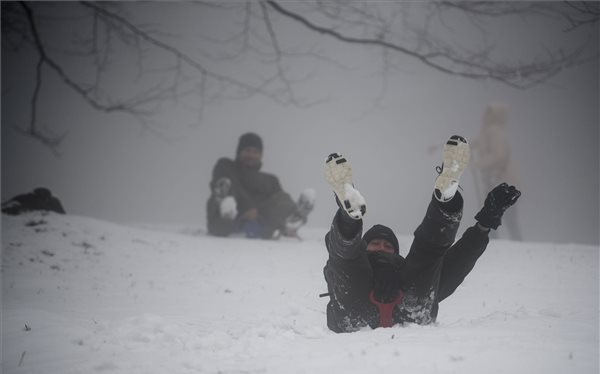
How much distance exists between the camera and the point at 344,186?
2.39m

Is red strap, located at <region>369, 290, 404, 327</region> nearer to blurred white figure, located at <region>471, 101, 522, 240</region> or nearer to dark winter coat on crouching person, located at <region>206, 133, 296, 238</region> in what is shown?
dark winter coat on crouching person, located at <region>206, 133, 296, 238</region>

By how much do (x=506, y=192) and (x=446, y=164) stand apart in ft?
→ 1.39

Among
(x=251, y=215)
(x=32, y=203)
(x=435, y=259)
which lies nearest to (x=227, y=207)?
(x=251, y=215)

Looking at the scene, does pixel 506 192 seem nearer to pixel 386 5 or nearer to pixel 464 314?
pixel 464 314

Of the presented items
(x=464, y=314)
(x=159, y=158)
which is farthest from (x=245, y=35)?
(x=159, y=158)

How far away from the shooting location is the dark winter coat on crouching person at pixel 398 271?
2330 millimetres

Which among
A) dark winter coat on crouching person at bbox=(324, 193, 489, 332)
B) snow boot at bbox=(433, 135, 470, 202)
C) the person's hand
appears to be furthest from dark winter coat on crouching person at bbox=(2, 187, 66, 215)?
snow boot at bbox=(433, 135, 470, 202)

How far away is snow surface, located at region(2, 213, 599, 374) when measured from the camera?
2006 mm

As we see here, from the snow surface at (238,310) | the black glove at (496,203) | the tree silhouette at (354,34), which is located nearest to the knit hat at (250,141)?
the snow surface at (238,310)

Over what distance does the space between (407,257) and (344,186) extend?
608 mm

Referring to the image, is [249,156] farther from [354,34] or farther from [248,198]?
[354,34]

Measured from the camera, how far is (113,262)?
626 centimetres

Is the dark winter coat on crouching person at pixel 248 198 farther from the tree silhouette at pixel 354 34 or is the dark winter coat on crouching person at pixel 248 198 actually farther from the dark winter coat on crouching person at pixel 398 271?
the dark winter coat on crouching person at pixel 398 271

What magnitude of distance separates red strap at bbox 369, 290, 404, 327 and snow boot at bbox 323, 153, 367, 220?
60 cm
